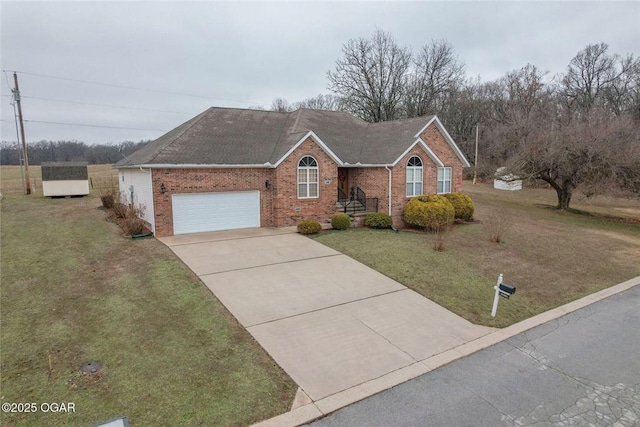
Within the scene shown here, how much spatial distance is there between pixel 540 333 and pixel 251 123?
16.6 meters

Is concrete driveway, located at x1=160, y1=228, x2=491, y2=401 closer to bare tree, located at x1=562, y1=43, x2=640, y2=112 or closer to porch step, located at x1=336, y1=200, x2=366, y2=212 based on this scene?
porch step, located at x1=336, y1=200, x2=366, y2=212

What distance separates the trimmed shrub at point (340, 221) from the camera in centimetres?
1703

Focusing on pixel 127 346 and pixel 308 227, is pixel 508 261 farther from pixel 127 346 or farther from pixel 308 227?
pixel 127 346

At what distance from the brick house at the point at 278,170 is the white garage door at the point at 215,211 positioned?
0.04 meters

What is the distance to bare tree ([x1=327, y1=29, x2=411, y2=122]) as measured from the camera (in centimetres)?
4184

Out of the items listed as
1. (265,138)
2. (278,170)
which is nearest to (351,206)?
(278,170)

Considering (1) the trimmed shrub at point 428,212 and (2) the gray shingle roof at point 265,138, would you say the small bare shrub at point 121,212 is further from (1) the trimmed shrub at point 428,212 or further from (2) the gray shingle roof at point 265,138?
(1) the trimmed shrub at point 428,212

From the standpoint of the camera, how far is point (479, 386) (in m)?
5.66

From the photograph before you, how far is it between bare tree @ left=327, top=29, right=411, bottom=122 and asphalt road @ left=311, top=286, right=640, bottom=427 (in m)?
37.4

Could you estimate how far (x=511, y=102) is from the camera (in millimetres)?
46688

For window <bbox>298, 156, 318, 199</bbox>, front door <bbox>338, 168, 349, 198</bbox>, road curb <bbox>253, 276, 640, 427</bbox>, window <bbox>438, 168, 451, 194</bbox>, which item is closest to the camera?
road curb <bbox>253, 276, 640, 427</bbox>

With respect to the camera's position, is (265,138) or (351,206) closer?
(265,138)

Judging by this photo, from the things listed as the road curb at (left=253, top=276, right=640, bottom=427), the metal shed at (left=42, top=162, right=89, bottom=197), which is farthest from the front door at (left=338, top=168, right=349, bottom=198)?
the metal shed at (left=42, top=162, right=89, bottom=197)

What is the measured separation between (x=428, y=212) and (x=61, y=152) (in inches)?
2201
